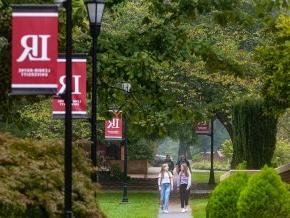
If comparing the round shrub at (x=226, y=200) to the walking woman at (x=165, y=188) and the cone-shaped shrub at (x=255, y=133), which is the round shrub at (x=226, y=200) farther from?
the cone-shaped shrub at (x=255, y=133)

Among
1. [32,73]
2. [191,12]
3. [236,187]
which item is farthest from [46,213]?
[236,187]

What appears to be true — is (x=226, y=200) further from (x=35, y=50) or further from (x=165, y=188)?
(x=165, y=188)

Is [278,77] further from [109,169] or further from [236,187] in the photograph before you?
[109,169]

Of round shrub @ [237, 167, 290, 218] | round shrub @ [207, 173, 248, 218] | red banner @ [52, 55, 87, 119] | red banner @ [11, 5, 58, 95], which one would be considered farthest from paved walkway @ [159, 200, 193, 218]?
red banner @ [11, 5, 58, 95]

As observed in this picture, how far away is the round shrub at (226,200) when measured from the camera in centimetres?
1605

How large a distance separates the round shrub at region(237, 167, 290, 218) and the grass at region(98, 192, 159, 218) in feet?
23.5

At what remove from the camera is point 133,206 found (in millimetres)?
30453

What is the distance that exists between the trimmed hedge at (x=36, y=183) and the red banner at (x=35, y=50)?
1.28 m

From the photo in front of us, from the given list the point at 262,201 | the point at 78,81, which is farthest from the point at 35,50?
the point at 262,201

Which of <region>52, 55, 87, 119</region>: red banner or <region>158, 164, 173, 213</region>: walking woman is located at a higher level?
<region>52, 55, 87, 119</region>: red banner

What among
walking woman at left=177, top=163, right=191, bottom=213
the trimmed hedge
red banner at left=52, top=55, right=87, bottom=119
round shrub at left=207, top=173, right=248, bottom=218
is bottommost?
walking woman at left=177, top=163, right=191, bottom=213

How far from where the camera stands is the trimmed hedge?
9.38 meters

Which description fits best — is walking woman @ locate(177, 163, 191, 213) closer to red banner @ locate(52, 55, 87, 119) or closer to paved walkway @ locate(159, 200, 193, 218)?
paved walkway @ locate(159, 200, 193, 218)

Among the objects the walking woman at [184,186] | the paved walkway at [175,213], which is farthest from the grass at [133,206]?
the walking woman at [184,186]
